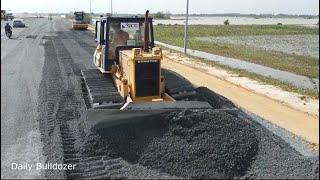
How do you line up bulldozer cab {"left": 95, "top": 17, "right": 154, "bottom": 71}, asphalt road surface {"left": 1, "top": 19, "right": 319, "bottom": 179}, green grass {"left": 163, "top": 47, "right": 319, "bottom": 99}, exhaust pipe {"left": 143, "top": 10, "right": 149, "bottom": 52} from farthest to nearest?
green grass {"left": 163, "top": 47, "right": 319, "bottom": 99} → bulldozer cab {"left": 95, "top": 17, "right": 154, "bottom": 71} → exhaust pipe {"left": 143, "top": 10, "right": 149, "bottom": 52} → asphalt road surface {"left": 1, "top": 19, "right": 319, "bottom": 179}

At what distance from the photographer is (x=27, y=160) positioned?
739cm

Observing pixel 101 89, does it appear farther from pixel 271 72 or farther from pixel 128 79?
pixel 271 72

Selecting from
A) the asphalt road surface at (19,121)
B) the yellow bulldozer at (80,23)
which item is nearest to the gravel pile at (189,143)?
the asphalt road surface at (19,121)

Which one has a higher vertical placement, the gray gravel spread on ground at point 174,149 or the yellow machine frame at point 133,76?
the yellow machine frame at point 133,76

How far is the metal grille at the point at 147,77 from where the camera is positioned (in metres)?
9.88

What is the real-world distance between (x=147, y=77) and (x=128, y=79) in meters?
0.48

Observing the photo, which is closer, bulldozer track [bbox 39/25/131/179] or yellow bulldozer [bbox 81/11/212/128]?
bulldozer track [bbox 39/25/131/179]

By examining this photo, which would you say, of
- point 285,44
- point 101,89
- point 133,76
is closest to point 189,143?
point 133,76

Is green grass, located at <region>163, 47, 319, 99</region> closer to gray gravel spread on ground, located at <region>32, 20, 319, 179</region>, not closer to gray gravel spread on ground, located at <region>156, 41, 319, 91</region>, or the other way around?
gray gravel spread on ground, located at <region>156, 41, 319, 91</region>

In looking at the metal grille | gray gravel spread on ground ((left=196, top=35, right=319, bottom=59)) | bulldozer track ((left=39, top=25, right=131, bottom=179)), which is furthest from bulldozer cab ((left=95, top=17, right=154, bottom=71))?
gray gravel spread on ground ((left=196, top=35, right=319, bottom=59))

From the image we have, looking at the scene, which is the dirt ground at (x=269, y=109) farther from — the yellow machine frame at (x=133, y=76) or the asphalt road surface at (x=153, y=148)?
the yellow machine frame at (x=133, y=76)

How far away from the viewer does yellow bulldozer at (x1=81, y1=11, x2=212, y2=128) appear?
8743 mm

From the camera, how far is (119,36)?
11438 mm

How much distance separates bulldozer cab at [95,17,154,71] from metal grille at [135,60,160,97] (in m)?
1.27
